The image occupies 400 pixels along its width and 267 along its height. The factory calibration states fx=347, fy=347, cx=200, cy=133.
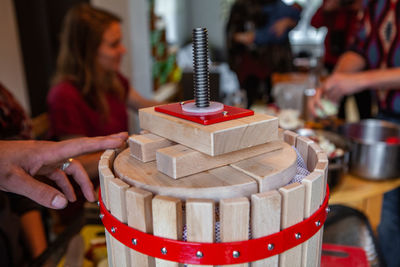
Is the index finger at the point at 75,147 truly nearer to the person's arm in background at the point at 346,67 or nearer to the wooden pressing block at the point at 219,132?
the wooden pressing block at the point at 219,132

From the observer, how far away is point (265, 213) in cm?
49

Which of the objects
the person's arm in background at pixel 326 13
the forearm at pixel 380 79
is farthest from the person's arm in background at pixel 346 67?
the person's arm in background at pixel 326 13

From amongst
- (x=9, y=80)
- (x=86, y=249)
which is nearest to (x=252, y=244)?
(x=86, y=249)

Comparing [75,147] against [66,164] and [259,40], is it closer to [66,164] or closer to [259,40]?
[66,164]

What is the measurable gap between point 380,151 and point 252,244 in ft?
3.55

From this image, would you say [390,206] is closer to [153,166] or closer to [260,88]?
[153,166]

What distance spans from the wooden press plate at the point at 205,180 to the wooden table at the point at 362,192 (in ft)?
2.79

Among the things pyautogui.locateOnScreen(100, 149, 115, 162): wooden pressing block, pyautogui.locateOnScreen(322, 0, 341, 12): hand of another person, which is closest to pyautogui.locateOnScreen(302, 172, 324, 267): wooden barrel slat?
pyautogui.locateOnScreen(100, 149, 115, 162): wooden pressing block

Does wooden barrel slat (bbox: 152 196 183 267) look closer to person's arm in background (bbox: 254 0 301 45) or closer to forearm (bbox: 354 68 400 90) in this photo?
forearm (bbox: 354 68 400 90)

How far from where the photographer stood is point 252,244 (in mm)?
497

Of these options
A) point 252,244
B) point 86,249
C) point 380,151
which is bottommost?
point 86,249

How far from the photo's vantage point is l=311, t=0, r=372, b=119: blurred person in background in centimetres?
322

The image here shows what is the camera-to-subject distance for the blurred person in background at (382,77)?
5.21 feet

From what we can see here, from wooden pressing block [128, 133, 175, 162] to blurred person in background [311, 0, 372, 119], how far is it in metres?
3.01
